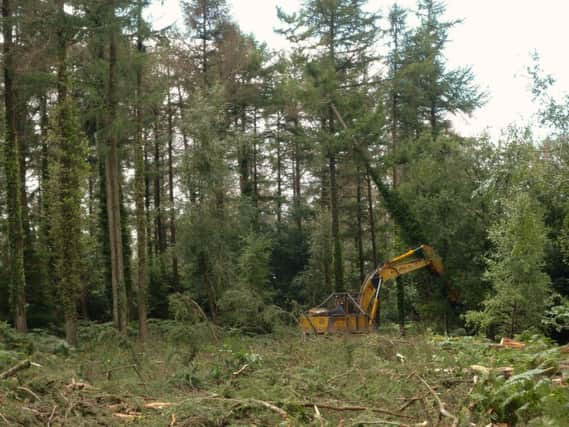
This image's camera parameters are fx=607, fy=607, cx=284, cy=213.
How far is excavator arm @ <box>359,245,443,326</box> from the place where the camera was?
55.6 feet

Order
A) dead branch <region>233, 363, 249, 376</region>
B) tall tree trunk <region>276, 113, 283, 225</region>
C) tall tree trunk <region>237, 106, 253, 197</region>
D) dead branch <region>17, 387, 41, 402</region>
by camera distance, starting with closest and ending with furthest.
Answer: dead branch <region>17, 387, 41, 402</region>
dead branch <region>233, 363, 249, 376</region>
tall tree trunk <region>237, 106, 253, 197</region>
tall tree trunk <region>276, 113, 283, 225</region>

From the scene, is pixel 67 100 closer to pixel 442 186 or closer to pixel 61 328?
pixel 61 328

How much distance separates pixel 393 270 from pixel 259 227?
11.4 m

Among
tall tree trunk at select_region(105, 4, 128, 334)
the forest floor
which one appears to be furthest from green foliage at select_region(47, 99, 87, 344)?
the forest floor

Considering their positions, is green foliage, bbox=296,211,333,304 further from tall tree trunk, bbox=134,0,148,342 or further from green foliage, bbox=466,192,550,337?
green foliage, bbox=466,192,550,337

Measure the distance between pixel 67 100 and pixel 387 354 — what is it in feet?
35.6

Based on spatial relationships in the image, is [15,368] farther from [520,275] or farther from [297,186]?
[297,186]

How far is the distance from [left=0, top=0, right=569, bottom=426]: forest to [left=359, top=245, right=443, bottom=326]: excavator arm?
2.83 ft

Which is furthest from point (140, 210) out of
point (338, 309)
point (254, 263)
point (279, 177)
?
point (279, 177)

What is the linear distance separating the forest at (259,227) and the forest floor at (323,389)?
36 millimetres

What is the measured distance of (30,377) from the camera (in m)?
7.13

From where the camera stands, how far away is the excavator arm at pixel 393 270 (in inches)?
667

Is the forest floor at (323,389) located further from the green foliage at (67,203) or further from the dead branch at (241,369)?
the green foliage at (67,203)

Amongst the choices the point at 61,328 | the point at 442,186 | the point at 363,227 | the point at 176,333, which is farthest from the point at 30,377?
the point at 363,227
